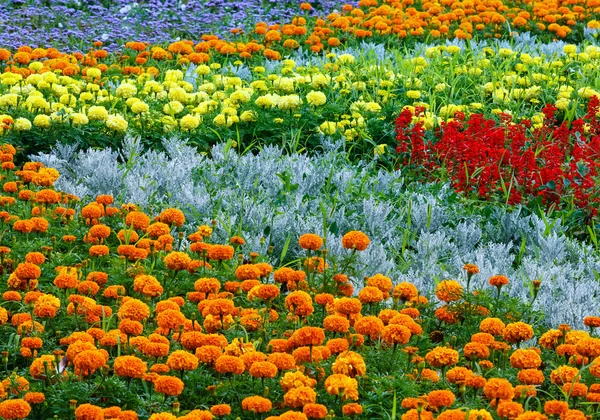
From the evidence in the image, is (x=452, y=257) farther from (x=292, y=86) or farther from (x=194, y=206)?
(x=292, y=86)

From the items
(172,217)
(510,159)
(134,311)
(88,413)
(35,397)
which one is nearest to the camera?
(88,413)

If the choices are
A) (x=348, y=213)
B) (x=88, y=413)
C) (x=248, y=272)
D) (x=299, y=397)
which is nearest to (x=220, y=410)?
(x=299, y=397)

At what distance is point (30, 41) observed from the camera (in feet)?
31.2

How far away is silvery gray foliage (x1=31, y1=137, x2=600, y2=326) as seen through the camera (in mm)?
4539

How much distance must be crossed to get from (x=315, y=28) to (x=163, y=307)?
21.5 feet

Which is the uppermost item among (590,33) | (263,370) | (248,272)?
(263,370)

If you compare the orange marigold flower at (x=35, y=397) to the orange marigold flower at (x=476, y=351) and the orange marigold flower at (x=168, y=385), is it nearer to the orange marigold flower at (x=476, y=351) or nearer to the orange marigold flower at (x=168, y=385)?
the orange marigold flower at (x=168, y=385)

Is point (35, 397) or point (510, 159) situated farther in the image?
point (510, 159)

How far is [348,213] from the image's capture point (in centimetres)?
525

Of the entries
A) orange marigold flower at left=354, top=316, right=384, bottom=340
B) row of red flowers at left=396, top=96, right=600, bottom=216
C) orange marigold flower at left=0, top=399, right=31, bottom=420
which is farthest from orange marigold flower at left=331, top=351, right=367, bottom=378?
row of red flowers at left=396, top=96, right=600, bottom=216

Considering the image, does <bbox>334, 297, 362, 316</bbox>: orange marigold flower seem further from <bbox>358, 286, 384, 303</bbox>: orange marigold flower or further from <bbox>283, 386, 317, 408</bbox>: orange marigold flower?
<bbox>283, 386, 317, 408</bbox>: orange marigold flower

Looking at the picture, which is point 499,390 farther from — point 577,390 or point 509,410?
point 577,390

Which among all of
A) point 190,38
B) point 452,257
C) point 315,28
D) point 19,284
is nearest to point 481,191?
point 452,257

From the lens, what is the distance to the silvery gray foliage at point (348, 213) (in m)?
4.54
